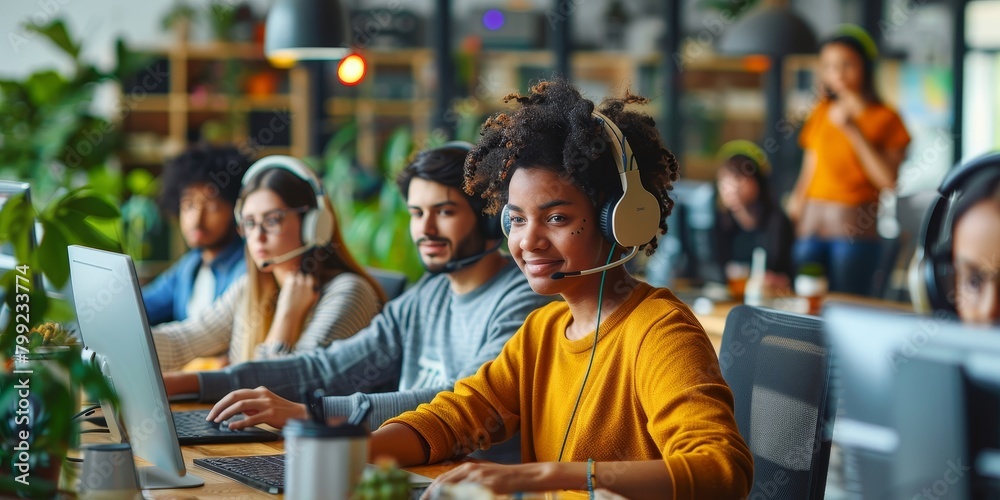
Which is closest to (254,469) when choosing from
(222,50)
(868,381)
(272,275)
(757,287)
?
(868,381)

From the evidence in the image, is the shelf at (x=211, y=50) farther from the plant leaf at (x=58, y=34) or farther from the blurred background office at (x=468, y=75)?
the plant leaf at (x=58, y=34)

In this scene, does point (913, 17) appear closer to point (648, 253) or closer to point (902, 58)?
point (902, 58)

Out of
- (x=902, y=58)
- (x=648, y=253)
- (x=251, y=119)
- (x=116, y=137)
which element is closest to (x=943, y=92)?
(x=902, y=58)

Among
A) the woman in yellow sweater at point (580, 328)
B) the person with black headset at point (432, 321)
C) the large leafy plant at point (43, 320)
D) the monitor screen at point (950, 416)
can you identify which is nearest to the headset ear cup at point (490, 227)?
the person with black headset at point (432, 321)

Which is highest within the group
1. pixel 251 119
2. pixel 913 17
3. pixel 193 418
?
pixel 913 17

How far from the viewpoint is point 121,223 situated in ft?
13.3

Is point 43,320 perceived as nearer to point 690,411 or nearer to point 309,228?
point 690,411

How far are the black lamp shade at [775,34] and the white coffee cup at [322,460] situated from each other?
3613 millimetres

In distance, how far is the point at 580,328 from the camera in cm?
155

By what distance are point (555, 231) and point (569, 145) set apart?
12 centimetres

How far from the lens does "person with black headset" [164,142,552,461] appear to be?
1985 millimetres

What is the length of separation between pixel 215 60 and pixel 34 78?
98.3 inches

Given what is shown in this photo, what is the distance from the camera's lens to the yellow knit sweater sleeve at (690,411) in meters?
1.22

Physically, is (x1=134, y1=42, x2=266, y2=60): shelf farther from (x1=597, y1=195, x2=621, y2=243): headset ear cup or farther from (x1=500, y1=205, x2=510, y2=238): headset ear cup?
(x1=597, y1=195, x2=621, y2=243): headset ear cup
